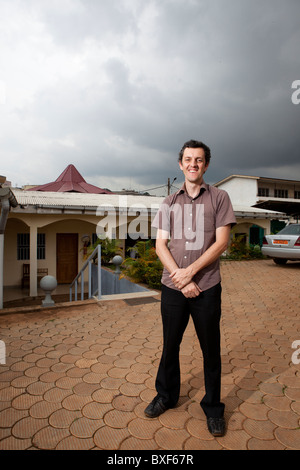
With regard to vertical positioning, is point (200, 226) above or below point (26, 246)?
above

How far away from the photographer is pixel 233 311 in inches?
189

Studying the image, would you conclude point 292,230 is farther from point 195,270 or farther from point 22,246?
point 22,246

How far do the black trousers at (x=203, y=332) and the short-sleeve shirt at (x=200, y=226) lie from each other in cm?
9

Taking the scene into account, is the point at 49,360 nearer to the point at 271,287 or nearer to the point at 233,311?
the point at 233,311

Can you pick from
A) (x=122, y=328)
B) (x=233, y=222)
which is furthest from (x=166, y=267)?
(x=122, y=328)

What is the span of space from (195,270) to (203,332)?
1.39 ft

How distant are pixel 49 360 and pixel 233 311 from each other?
3.11 metres

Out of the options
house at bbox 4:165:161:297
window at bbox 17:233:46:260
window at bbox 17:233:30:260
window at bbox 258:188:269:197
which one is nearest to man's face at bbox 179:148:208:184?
house at bbox 4:165:161:297

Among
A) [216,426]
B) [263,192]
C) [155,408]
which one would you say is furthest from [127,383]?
[263,192]

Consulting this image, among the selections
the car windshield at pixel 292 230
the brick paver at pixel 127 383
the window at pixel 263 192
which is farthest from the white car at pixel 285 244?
the window at pixel 263 192

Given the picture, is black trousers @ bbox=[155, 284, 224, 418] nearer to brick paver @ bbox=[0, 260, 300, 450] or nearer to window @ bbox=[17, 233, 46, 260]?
brick paver @ bbox=[0, 260, 300, 450]

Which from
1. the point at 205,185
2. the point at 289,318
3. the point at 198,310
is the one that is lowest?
the point at 289,318

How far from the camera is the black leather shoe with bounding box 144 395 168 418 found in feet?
6.55

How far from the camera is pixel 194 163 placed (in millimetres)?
1976
